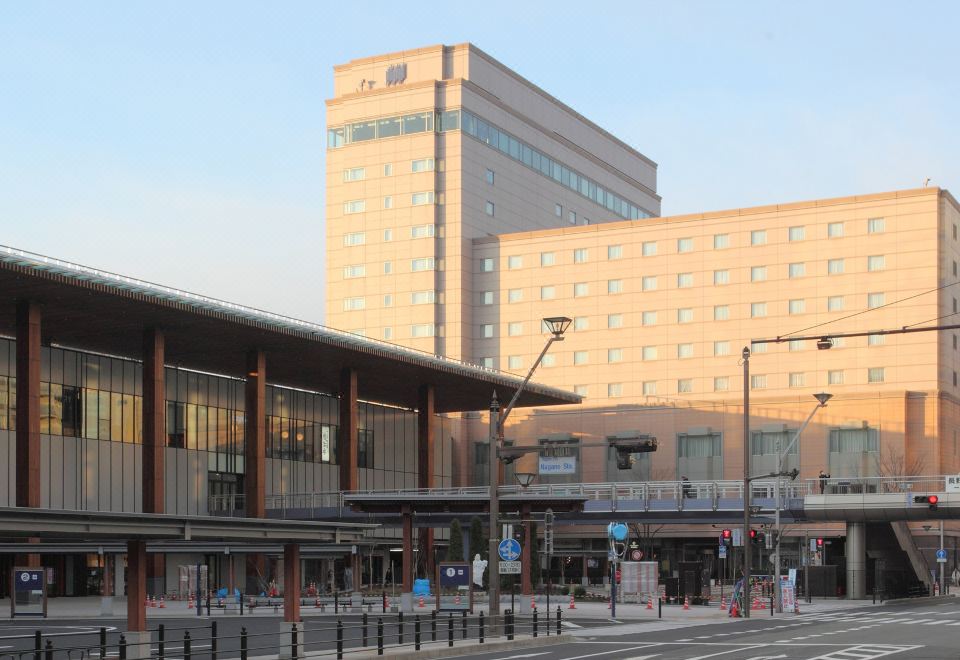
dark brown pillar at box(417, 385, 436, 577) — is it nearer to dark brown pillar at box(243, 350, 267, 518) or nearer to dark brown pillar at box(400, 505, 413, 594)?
dark brown pillar at box(243, 350, 267, 518)

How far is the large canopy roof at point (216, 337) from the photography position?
6681 cm

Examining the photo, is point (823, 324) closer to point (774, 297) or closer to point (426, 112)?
point (774, 297)

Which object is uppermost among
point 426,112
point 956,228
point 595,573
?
point 426,112

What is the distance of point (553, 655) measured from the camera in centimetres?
3466

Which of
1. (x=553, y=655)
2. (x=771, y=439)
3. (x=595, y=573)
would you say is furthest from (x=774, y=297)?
(x=553, y=655)

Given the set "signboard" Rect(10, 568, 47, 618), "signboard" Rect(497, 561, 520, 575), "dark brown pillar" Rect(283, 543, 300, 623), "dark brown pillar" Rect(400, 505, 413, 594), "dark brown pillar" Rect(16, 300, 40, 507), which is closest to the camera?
"dark brown pillar" Rect(283, 543, 300, 623)

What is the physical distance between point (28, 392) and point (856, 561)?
146 feet

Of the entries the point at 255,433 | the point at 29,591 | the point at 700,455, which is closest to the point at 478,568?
the point at 29,591

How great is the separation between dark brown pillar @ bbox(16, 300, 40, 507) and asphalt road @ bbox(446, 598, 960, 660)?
3303 centimetres

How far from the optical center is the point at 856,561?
76.6 metres

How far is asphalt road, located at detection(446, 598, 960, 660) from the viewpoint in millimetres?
34094

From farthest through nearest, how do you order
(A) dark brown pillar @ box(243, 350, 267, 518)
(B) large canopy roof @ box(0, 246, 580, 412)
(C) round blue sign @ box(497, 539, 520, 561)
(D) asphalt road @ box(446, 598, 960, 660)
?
(A) dark brown pillar @ box(243, 350, 267, 518) < (B) large canopy roof @ box(0, 246, 580, 412) < (C) round blue sign @ box(497, 539, 520, 561) < (D) asphalt road @ box(446, 598, 960, 660)

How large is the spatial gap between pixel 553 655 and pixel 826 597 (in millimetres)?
53646

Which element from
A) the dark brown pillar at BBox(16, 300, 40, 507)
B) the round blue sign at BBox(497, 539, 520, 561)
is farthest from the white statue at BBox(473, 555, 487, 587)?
the round blue sign at BBox(497, 539, 520, 561)
